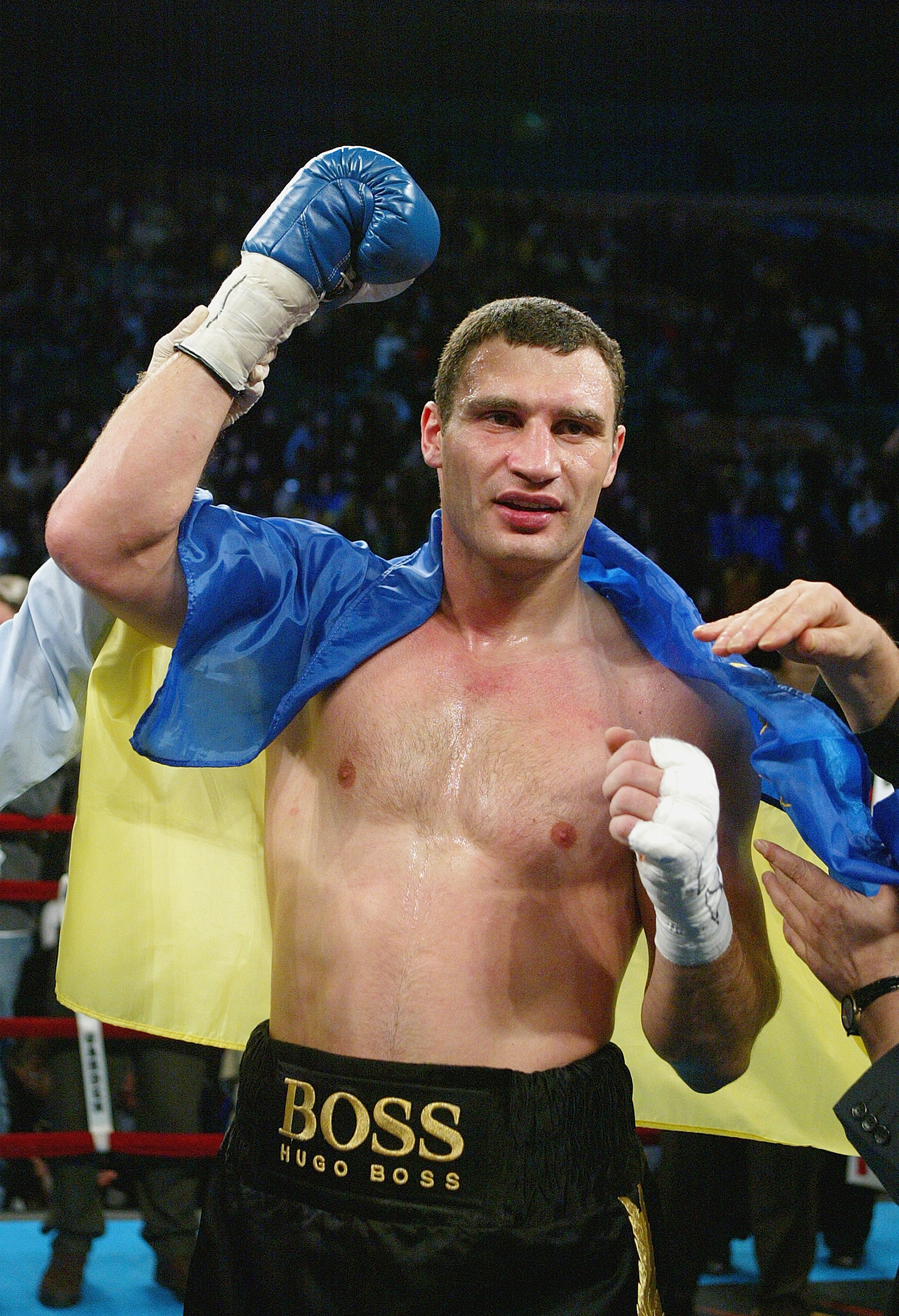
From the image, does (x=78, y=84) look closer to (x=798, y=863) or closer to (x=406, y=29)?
(x=406, y=29)

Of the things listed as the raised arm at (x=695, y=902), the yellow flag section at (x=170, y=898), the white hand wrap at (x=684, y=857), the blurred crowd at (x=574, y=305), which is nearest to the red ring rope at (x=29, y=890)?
the yellow flag section at (x=170, y=898)

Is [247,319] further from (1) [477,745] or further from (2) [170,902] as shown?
(2) [170,902]

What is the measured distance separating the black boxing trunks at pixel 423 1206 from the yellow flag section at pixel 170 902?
0.42 metres

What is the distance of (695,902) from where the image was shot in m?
1.46

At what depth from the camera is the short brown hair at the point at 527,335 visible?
1782 mm

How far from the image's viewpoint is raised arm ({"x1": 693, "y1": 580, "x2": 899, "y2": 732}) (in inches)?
59.1

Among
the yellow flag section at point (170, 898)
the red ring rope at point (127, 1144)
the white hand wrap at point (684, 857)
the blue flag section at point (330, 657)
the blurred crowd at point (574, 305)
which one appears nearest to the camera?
the white hand wrap at point (684, 857)

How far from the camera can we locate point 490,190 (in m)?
12.5

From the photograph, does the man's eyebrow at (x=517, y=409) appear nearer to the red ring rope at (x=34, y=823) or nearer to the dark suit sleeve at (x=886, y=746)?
the dark suit sleeve at (x=886, y=746)

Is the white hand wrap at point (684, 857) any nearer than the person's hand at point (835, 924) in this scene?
Yes

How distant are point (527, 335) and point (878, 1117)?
1142 millimetres

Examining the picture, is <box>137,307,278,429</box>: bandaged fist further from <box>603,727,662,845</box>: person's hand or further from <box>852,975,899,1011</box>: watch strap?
<box>852,975,899,1011</box>: watch strap

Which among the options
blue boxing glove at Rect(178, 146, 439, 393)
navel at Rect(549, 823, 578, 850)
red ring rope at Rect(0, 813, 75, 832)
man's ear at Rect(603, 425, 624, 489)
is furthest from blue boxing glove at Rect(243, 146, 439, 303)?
red ring rope at Rect(0, 813, 75, 832)

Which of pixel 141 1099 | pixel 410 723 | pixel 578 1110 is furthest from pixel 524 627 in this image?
pixel 141 1099
